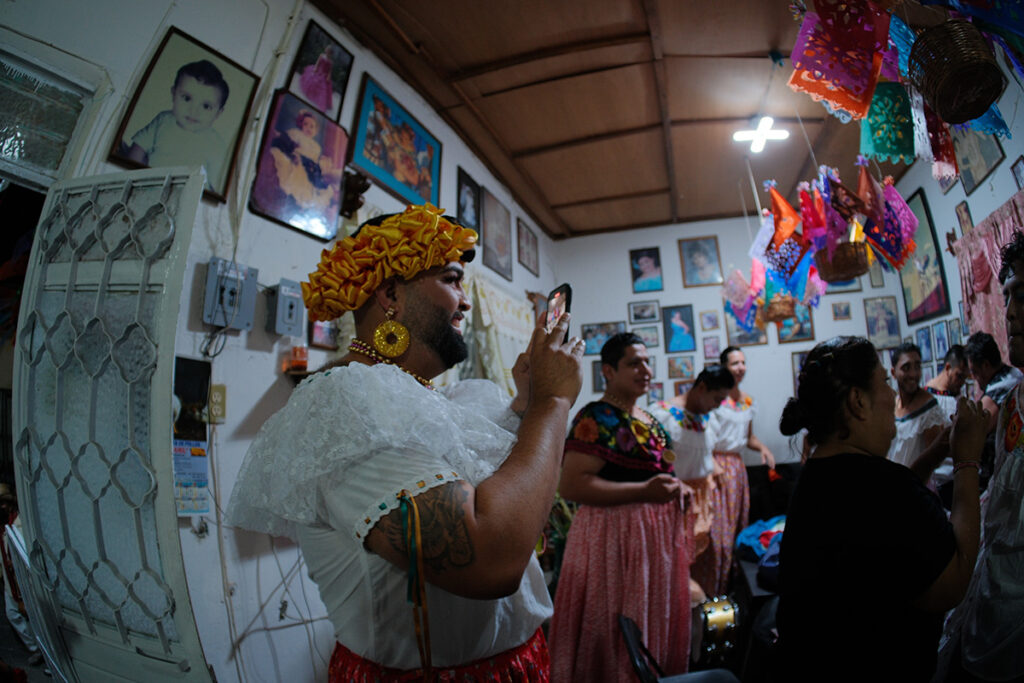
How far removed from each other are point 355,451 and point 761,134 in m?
3.86

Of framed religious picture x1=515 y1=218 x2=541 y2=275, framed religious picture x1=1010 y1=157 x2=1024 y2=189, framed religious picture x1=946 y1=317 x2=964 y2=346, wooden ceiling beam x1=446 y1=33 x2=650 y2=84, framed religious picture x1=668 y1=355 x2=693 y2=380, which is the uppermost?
wooden ceiling beam x1=446 y1=33 x2=650 y2=84

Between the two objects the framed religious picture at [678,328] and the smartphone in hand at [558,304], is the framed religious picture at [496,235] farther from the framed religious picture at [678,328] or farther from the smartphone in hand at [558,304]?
the smartphone in hand at [558,304]

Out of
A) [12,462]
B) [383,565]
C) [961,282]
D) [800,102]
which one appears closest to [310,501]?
[383,565]

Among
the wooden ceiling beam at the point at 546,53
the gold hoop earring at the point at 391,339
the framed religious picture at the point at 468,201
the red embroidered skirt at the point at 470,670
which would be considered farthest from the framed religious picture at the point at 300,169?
the red embroidered skirt at the point at 470,670

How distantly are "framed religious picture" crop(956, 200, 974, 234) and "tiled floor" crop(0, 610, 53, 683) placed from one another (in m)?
2.44

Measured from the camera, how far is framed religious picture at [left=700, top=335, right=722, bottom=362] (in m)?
4.91

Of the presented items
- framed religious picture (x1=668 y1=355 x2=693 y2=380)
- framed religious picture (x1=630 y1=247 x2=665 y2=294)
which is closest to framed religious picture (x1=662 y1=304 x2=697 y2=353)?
framed religious picture (x1=668 y1=355 x2=693 y2=380)

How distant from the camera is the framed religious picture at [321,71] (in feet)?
7.20

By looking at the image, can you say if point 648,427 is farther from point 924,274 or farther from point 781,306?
point 781,306

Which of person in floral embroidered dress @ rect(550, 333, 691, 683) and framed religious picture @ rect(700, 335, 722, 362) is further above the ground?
framed religious picture @ rect(700, 335, 722, 362)

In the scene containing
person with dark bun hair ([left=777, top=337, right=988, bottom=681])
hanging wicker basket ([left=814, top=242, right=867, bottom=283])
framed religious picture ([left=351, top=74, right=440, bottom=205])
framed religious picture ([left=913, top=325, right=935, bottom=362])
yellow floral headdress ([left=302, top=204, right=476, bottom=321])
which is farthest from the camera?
framed religious picture ([left=351, top=74, right=440, bottom=205])

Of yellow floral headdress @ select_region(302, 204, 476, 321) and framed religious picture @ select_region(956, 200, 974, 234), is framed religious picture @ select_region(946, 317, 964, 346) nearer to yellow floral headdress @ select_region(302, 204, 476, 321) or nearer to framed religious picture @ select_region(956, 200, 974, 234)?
framed religious picture @ select_region(956, 200, 974, 234)

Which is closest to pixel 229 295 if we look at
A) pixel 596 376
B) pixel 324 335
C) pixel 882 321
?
Answer: pixel 324 335

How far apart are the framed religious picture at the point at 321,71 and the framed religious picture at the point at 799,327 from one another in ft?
15.3
